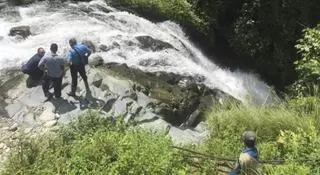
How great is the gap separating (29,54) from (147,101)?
12.4 feet

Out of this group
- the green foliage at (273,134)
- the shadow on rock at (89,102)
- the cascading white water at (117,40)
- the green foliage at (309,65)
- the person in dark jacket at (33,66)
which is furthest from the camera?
the cascading white water at (117,40)

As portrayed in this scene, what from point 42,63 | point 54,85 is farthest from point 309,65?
point 42,63

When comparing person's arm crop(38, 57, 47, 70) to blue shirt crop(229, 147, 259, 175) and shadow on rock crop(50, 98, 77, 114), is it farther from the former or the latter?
blue shirt crop(229, 147, 259, 175)

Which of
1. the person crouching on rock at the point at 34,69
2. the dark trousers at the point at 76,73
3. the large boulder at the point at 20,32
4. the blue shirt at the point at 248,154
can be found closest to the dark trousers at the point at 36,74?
the person crouching on rock at the point at 34,69

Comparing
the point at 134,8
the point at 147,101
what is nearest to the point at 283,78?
the point at 134,8

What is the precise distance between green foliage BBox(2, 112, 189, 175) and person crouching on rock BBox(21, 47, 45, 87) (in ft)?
11.7

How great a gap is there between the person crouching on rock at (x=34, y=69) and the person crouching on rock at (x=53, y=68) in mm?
537

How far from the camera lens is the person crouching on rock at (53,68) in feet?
41.0

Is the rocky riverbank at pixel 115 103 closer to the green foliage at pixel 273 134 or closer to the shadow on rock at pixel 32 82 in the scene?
the shadow on rock at pixel 32 82

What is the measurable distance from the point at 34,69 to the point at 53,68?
94 centimetres

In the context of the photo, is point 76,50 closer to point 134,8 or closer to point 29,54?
point 29,54

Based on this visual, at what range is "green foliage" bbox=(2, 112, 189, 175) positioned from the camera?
8.73 metres

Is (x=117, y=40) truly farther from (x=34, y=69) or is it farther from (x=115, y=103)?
(x=115, y=103)

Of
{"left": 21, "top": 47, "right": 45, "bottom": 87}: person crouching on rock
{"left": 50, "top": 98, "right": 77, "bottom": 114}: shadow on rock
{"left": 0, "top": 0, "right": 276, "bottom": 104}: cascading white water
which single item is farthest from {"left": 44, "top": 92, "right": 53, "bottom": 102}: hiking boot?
{"left": 0, "top": 0, "right": 276, "bottom": 104}: cascading white water
